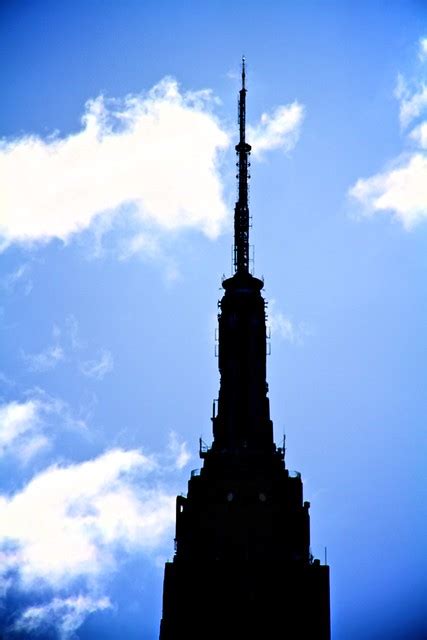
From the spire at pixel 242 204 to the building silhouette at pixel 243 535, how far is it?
7.64 metres

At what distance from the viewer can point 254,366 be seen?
305 feet

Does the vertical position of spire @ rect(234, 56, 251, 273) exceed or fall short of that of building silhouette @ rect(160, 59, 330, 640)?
it exceeds it

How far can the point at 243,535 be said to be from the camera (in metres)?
82.8

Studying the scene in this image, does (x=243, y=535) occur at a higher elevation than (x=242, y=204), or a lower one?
lower

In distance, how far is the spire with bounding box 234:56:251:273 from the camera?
329 feet

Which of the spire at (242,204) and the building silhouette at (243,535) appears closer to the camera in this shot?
the building silhouette at (243,535)

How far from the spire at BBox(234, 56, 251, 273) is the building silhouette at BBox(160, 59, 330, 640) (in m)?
7.64

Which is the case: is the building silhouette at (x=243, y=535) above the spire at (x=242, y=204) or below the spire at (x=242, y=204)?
below

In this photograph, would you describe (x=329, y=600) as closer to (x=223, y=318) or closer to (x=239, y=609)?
(x=239, y=609)

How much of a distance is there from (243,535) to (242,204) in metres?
46.0

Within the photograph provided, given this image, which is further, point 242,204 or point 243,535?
point 242,204

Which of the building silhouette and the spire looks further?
the spire

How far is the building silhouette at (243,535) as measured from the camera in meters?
79.8

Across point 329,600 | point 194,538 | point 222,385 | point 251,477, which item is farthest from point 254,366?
point 329,600
